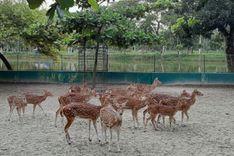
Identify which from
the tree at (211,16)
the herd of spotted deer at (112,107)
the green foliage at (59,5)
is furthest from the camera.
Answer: the tree at (211,16)

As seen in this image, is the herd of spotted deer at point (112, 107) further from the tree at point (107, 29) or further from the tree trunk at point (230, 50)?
the tree trunk at point (230, 50)

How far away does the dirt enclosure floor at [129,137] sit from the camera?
29.6 feet

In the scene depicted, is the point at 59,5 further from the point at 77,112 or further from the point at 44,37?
the point at 44,37

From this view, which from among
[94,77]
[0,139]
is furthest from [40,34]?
[0,139]

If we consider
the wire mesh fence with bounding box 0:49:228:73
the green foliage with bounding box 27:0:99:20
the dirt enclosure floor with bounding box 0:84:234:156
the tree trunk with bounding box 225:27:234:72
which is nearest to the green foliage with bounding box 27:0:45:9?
the green foliage with bounding box 27:0:99:20

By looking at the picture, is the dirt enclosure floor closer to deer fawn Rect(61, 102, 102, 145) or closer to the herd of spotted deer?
the herd of spotted deer

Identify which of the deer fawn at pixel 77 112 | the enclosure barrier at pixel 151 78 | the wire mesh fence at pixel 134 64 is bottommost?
the deer fawn at pixel 77 112

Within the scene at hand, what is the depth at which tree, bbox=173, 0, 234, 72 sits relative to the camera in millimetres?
24594

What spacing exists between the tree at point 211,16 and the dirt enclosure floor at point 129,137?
1086 centimetres

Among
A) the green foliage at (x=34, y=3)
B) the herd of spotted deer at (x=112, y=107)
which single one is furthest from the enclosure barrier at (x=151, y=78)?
the green foliage at (x=34, y=3)

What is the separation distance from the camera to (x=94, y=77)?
21672 mm

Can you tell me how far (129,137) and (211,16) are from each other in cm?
1605

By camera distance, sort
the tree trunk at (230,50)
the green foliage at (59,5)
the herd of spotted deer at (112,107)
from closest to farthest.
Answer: the green foliage at (59,5)
the herd of spotted deer at (112,107)
the tree trunk at (230,50)

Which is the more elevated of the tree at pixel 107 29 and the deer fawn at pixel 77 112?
the tree at pixel 107 29
